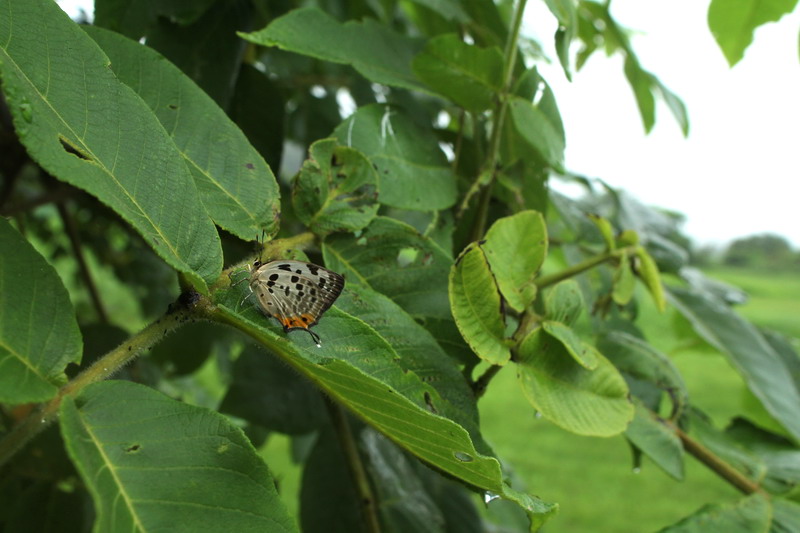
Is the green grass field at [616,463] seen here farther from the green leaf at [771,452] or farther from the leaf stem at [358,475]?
the leaf stem at [358,475]

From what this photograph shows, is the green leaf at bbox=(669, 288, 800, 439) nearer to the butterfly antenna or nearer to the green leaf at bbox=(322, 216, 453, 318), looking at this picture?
the green leaf at bbox=(322, 216, 453, 318)

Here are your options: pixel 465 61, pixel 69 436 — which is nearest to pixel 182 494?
pixel 69 436

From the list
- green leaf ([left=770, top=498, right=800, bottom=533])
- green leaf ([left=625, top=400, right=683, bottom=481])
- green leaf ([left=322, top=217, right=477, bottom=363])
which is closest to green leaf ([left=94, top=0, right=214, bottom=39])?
green leaf ([left=322, top=217, right=477, bottom=363])

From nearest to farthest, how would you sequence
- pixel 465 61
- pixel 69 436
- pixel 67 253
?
pixel 69 436 → pixel 465 61 → pixel 67 253

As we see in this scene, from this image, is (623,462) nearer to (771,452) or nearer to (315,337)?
(771,452)

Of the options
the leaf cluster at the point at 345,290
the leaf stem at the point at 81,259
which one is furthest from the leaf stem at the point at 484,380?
the leaf stem at the point at 81,259

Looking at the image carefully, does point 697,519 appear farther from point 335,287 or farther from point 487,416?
point 487,416
